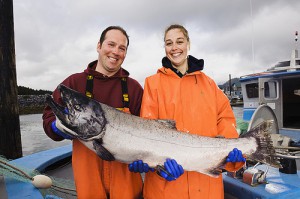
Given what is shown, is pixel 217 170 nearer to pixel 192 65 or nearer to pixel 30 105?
pixel 192 65

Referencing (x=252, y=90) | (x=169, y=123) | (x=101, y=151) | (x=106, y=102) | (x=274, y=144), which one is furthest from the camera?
(x=252, y=90)

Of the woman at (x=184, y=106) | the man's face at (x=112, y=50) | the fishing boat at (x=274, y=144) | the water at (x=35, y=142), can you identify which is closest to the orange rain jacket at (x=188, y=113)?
the woman at (x=184, y=106)

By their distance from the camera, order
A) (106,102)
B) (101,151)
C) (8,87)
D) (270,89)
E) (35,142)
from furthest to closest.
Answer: (35,142) < (270,89) < (8,87) < (106,102) < (101,151)

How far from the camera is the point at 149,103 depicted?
338 cm

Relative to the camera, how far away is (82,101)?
2.96 m

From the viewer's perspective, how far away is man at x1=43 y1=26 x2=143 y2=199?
132 inches

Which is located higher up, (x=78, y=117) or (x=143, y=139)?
(x=78, y=117)

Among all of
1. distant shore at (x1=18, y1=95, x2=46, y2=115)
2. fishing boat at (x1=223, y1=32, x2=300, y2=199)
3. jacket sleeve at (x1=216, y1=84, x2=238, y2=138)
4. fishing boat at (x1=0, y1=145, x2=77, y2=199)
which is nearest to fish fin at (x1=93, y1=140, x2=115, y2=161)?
jacket sleeve at (x1=216, y1=84, x2=238, y2=138)

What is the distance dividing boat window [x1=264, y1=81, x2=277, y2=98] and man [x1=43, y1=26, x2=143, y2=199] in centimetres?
890

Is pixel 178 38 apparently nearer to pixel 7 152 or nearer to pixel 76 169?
pixel 76 169

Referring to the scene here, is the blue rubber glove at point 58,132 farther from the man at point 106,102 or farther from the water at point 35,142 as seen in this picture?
the water at point 35,142

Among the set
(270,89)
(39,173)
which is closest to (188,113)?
(39,173)

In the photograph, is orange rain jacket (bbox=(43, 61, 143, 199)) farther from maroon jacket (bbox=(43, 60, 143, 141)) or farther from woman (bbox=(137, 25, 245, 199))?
woman (bbox=(137, 25, 245, 199))

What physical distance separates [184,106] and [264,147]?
111 centimetres
